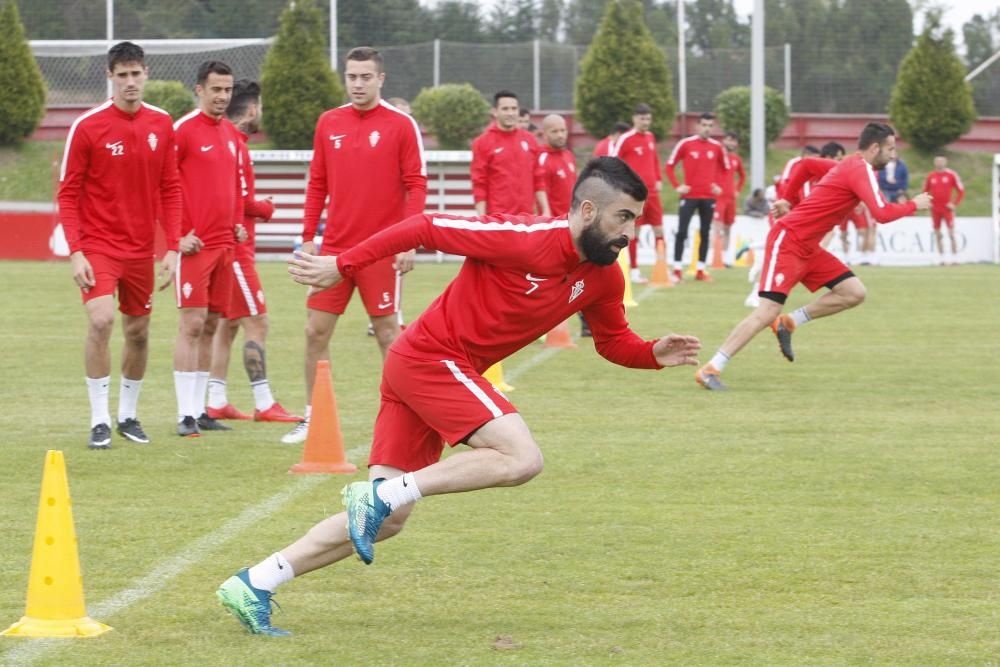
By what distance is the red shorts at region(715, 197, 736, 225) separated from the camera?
2733 cm

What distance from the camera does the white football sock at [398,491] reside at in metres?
5.19

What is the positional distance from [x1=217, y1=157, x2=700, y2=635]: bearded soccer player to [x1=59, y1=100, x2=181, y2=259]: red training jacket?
383cm

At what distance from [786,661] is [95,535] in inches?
126

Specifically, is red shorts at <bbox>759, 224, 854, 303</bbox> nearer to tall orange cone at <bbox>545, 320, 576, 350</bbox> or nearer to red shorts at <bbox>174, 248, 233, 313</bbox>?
tall orange cone at <bbox>545, 320, 576, 350</bbox>

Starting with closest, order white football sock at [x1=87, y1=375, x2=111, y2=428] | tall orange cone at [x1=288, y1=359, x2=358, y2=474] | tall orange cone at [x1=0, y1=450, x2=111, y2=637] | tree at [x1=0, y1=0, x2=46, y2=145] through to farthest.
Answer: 1. tall orange cone at [x1=0, y1=450, x2=111, y2=637]
2. tall orange cone at [x1=288, y1=359, x2=358, y2=474]
3. white football sock at [x1=87, y1=375, x2=111, y2=428]
4. tree at [x1=0, y1=0, x2=46, y2=145]

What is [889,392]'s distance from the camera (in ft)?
39.2

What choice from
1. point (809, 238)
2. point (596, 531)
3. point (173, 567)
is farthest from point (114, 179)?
point (809, 238)

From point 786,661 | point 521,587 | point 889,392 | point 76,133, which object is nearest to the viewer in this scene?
point 786,661

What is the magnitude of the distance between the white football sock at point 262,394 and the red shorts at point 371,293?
1.06 meters

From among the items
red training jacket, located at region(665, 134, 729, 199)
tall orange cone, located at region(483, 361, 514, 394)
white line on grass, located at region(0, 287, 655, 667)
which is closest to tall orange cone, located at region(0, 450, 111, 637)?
white line on grass, located at region(0, 287, 655, 667)

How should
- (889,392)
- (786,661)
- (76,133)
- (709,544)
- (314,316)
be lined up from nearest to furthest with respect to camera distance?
(786,661) → (709,544) → (76,133) → (314,316) → (889,392)

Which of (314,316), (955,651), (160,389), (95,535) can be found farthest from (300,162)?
(955,651)

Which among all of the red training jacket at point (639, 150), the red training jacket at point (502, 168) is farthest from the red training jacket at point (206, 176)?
the red training jacket at point (639, 150)

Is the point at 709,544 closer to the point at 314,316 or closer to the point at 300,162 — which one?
the point at 314,316
